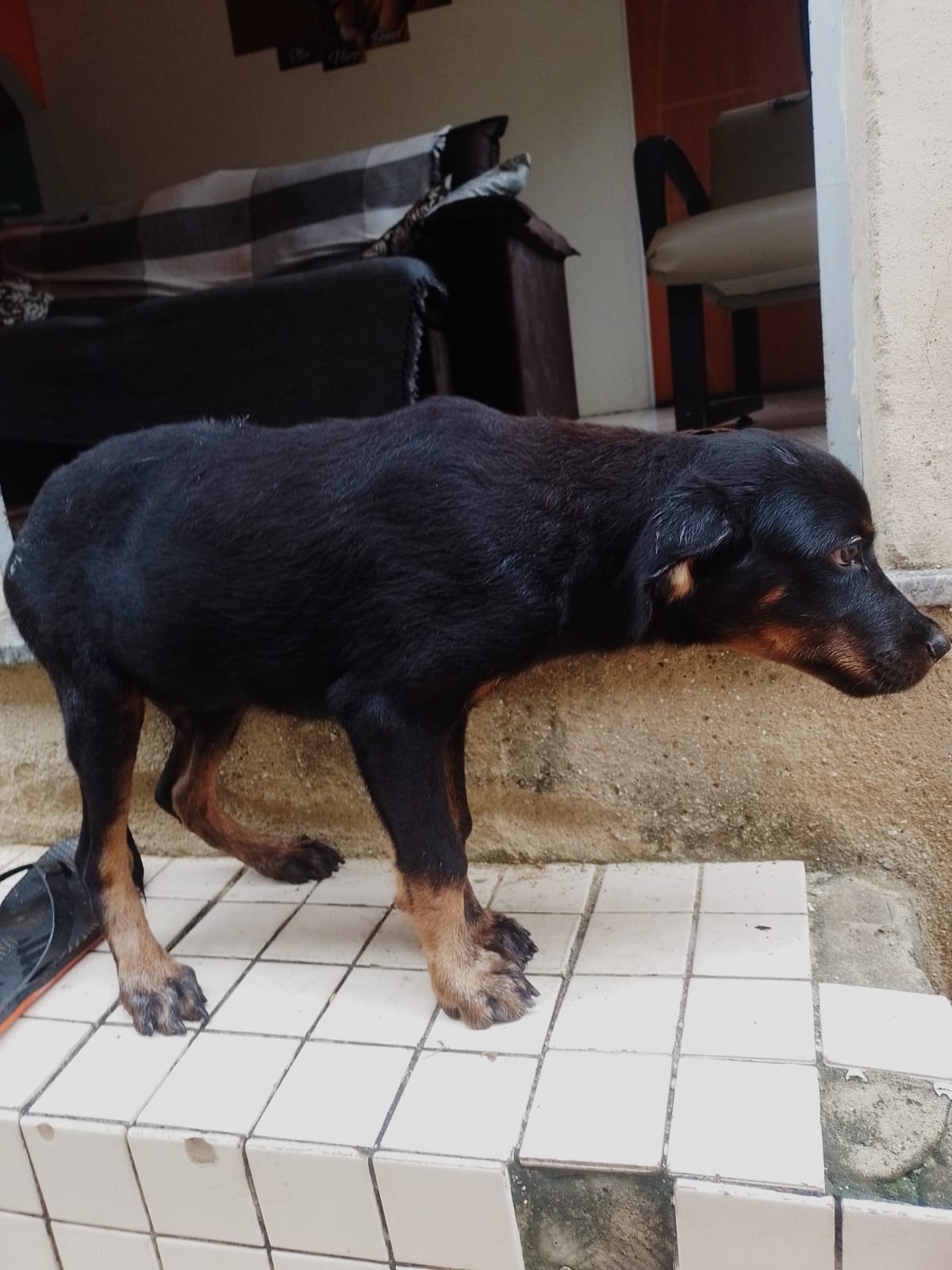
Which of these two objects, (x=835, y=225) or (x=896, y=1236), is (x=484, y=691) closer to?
Result: (x=896, y=1236)

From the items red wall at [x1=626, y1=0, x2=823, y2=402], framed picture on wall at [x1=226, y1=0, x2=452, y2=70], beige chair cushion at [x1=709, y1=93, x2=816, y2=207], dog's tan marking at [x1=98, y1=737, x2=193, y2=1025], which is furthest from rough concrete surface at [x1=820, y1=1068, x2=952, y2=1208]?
framed picture on wall at [x1=226, y1=0, x2=452, y2=70]

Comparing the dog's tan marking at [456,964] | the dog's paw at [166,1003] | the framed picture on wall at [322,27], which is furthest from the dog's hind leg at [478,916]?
the framed picture on wall at [322,27]

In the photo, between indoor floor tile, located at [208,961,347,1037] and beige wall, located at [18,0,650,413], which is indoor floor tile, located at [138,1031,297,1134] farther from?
beige wall, located at [18,0,650,413]

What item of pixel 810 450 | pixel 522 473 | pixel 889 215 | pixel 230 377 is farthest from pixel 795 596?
pixel 230 377

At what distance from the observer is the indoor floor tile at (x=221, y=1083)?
1.72m

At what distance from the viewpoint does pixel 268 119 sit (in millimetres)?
7031

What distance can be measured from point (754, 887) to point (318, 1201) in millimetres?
1146

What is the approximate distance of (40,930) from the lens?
2.32 meters

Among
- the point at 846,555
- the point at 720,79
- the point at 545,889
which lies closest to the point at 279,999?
the point at 545,889

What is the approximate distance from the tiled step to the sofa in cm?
201

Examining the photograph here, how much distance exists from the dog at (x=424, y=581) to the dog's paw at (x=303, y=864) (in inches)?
20.6

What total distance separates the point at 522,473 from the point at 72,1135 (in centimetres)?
A: 144

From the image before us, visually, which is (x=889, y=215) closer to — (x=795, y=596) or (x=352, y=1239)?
(x=795, y=596)

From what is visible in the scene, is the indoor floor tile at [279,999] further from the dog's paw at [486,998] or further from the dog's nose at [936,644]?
the dog's nose at [936,644]
